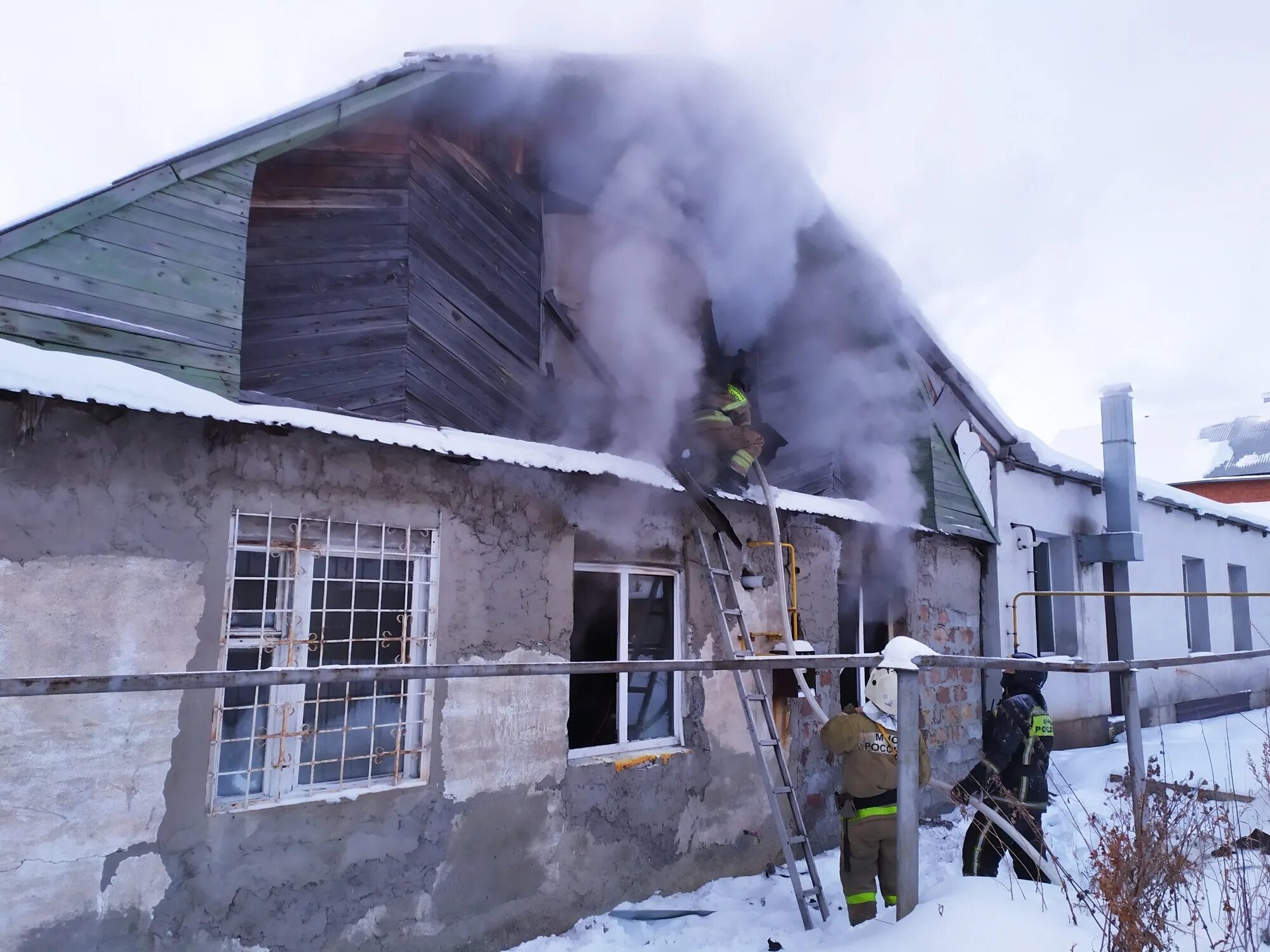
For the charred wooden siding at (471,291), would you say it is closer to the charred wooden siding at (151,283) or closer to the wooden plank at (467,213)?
the wooden plank at (467,213)

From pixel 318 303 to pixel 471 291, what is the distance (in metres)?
1.07

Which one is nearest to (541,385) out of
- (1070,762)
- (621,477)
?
(621,477)

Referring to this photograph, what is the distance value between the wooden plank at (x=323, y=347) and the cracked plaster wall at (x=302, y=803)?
2.61 feet

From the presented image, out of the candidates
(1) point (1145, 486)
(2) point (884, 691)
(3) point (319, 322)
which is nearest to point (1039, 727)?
(2) point (884, 691)

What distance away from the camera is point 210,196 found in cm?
447

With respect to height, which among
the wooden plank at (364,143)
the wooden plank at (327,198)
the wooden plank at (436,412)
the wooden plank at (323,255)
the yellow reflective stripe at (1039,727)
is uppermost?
the wooden plank at (364,143)

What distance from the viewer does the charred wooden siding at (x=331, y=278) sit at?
496cm

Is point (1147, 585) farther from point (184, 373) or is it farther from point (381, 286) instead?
point (184, 373)

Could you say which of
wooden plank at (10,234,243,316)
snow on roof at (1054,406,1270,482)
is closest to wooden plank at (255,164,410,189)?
wooden plank at (10,234,243,316)

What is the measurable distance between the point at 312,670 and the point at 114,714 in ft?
6.06

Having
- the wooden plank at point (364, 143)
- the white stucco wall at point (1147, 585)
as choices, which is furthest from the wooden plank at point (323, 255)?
the white stucco wall at point (1147, 585)

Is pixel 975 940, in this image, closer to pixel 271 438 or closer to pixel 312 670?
pixel 312 670

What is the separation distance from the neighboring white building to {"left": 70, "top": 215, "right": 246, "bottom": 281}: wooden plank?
842 cm

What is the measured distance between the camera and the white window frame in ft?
19.2
